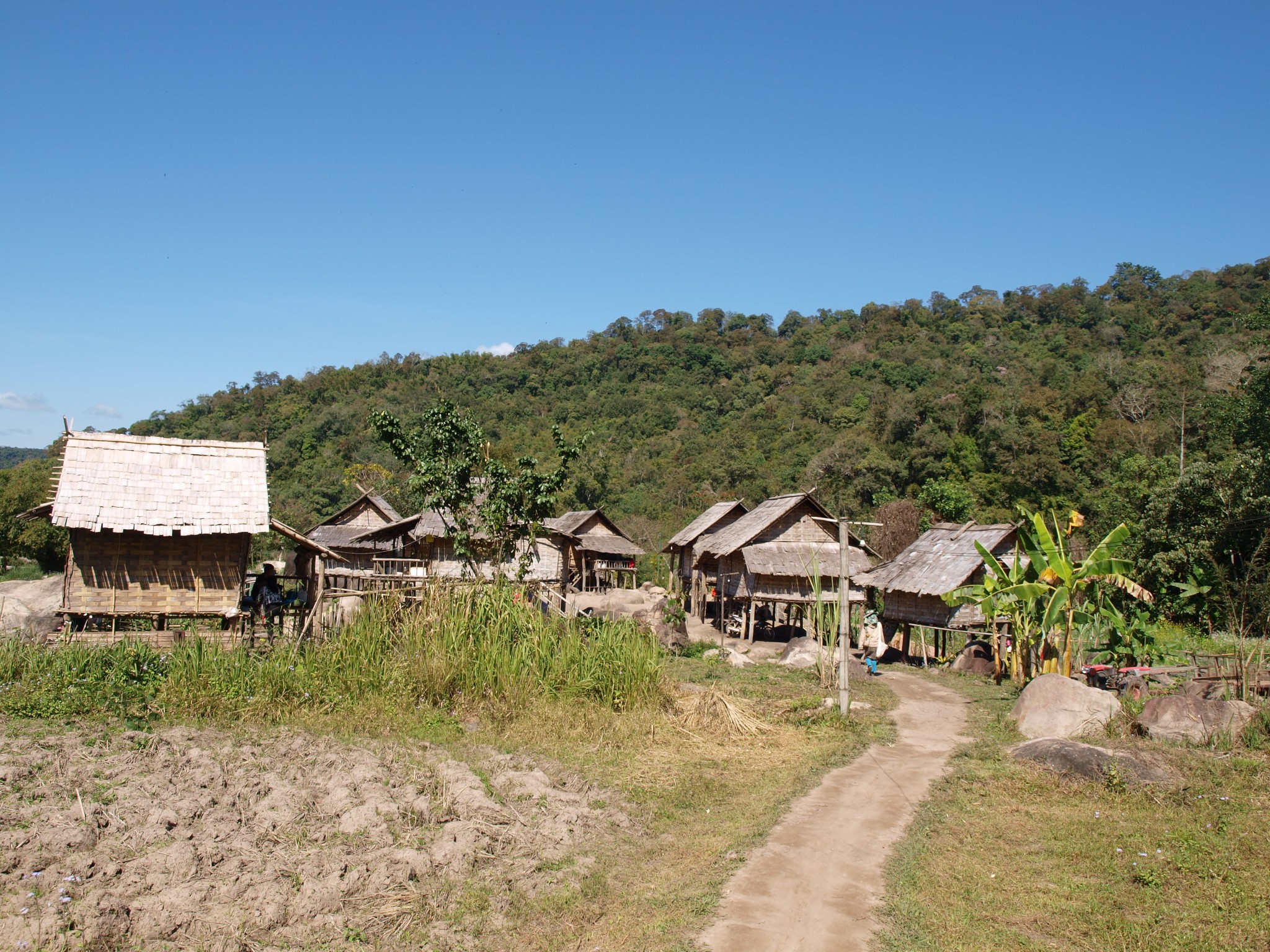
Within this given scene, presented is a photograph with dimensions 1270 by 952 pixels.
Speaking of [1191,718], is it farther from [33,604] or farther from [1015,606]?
[33,604]

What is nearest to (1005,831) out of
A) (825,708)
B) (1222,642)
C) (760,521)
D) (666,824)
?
(666,824)

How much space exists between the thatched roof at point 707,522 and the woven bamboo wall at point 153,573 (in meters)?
18.9

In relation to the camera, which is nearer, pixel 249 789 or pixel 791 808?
pixel 249 789

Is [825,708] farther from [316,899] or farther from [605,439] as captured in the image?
[605,439]

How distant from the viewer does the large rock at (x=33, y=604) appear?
53.6 ft

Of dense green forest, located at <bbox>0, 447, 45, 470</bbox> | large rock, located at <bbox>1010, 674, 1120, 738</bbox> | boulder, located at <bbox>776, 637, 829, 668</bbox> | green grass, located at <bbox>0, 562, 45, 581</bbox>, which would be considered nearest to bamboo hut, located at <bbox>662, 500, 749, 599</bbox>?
boulder, located at <bbox>776, 637, 829, 668</bbox>

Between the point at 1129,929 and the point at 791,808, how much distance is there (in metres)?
3.14

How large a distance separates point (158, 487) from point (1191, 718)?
1523cm

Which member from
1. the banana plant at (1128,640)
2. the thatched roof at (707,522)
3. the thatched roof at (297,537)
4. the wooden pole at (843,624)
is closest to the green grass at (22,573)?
the thatched roof at (707,522)

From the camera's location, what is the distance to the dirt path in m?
5.71

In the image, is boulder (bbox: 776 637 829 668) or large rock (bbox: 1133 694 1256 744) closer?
large rock (bbox: 1133 694 1256 744)

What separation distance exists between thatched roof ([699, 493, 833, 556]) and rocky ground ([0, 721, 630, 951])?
1782 centimetres

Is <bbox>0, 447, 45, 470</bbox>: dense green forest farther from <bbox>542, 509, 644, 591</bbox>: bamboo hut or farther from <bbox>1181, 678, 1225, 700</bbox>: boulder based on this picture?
<bbox>1181, 678, 1225, 700</bbox>: boulder

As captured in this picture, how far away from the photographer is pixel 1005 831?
25.5ft
